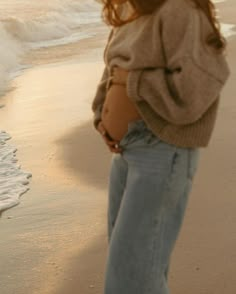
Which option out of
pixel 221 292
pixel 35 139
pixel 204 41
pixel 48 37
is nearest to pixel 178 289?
pixel 221 292

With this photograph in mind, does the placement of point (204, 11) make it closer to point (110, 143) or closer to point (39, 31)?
point (110, 143)

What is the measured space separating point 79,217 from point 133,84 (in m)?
2.16

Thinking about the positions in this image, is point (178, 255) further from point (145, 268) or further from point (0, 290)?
point (145, 268)

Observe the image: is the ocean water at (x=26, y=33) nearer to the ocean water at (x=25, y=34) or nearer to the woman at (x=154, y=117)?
the ocean water at (x=25, y=34)

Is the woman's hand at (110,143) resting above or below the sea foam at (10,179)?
above

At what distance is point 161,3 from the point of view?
2.35 metres

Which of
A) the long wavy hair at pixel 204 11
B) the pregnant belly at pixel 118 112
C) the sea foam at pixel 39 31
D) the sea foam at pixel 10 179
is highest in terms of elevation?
the long wavy hair at pixel 204 11

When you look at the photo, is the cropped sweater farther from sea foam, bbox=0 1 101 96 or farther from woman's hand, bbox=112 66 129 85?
sea foam, bbox=0 1 101 96

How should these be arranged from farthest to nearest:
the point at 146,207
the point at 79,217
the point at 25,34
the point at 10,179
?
the point at 25,34, the point at 10,179, the point at 79,217, the point at 146,207

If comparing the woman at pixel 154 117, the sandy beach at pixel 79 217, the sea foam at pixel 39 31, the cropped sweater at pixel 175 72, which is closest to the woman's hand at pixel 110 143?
the woman at pixel 154 117

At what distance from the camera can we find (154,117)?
2.40m

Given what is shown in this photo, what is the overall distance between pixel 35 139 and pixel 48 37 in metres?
9.87

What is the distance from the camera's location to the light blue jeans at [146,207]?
7.93 feet

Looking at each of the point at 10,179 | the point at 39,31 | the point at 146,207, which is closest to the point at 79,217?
the point at 10,179
